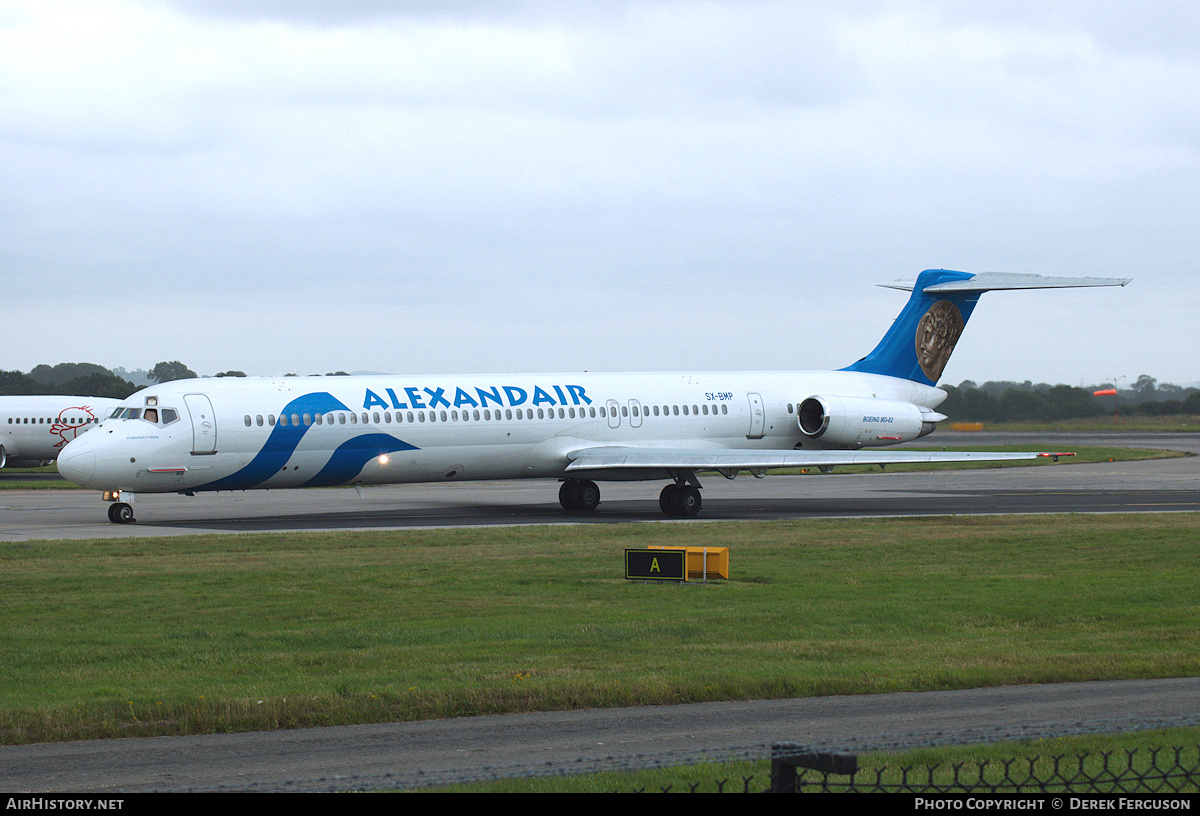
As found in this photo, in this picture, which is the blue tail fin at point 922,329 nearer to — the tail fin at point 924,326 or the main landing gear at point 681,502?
the tail fin at point 924,326

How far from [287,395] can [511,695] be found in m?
22.3

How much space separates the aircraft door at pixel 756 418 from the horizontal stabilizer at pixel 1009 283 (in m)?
7.76

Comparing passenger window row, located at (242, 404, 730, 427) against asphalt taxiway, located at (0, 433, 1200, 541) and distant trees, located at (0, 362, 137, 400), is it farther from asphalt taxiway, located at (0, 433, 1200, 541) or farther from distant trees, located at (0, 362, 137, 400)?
distant trees, located at (0, 362, 137, 400)

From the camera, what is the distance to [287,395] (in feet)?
109

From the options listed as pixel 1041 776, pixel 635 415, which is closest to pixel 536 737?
pixel 1041 776

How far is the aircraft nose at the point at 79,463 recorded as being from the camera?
30.9 metres

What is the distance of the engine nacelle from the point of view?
40.5m

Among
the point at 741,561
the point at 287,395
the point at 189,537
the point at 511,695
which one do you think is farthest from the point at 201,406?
the point at 511,695

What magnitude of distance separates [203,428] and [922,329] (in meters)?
23.9

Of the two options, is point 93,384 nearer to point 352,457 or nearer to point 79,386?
point 79,386

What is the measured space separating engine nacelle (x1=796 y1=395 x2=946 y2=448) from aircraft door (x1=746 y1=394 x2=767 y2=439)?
130cm

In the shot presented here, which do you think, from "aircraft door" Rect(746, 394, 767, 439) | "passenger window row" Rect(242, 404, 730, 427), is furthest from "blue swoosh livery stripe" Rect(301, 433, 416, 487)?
"aircraft door" Rect(746, 394, 767, 439)

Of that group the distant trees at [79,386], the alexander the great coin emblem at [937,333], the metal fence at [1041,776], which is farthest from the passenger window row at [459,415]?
the distant trees at [79,386]

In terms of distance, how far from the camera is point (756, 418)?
40.2 metres
